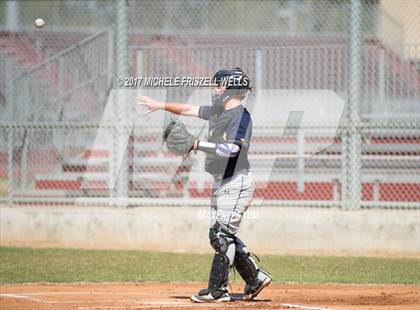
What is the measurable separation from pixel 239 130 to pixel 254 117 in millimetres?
6321

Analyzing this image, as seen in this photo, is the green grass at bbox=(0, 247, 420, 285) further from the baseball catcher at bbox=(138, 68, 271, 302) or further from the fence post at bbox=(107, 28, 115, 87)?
the fence post at bbox=(107, 28, 115, 87)

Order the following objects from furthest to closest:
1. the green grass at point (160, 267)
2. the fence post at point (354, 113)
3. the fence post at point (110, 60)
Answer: the fence post at point (110, 60) < the fence post at point (354, 113) < the green grass at point (160, 267)

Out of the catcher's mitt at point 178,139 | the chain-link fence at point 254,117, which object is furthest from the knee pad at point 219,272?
the chain-link fence at point 254,117

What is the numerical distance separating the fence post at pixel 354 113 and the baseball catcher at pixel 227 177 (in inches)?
194

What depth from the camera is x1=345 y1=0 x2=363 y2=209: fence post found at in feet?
41.0

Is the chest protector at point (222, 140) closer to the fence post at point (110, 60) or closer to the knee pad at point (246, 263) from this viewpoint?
the knee pad at point (246, 263)

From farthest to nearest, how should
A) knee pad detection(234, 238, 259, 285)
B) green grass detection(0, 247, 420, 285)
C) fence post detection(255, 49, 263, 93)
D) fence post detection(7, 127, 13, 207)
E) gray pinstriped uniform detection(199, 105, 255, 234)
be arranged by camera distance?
fence post detection(255, 49, 263, 93)
fence post detection(7, 127, 13, 207)
green grass detection(0, 247, 420, 285)
knee pad detection(234, 238, 259, 285)
gray pinstriped uniform detection(199, 105, 255, 234)

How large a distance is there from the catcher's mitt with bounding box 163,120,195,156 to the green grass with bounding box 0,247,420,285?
8.86ft

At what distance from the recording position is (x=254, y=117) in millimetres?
13922

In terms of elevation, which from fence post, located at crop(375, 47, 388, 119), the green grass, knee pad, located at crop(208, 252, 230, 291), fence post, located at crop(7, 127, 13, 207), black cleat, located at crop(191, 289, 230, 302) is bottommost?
the green grass

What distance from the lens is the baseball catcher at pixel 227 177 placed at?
24.9 feet

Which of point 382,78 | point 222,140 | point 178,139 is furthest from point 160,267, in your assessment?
point 382,78

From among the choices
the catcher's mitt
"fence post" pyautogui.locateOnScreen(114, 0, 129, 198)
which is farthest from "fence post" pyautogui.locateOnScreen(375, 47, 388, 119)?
the catcher's mitt

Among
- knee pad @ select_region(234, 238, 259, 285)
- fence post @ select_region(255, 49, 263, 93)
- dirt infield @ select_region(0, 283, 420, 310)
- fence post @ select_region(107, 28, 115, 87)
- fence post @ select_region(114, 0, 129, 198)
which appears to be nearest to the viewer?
dirt infield @ select_region(0, 283, 420, 310)
